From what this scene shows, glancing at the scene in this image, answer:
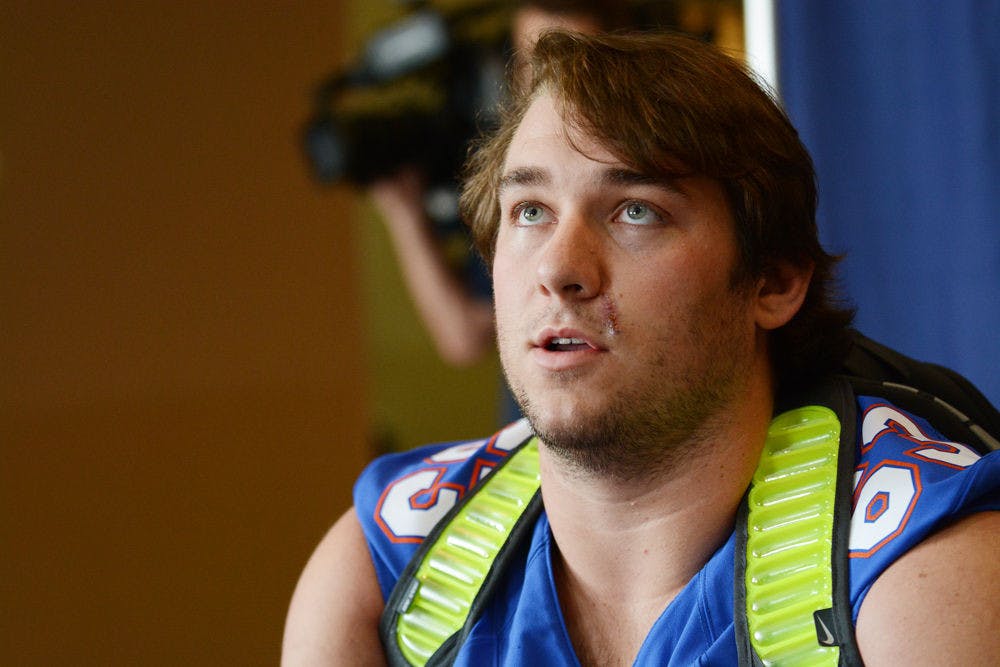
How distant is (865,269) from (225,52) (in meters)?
2.01

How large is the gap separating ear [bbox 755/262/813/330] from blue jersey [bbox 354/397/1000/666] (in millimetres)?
113

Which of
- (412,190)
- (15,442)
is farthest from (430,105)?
(15,442)

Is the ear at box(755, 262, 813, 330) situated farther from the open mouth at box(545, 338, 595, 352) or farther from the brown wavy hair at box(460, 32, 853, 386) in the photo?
the open mouth at box(545, 338, 595, 352)

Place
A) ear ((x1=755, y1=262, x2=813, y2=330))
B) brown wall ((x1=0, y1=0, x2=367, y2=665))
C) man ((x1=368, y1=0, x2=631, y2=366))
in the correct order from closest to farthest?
1. ear ((x1=755, y1=262, x2=813, y2=330))
2. man ((x1=368, y1=0, x2=631, y2=366))
3. brown wall ((x1=0, y1=0, x2=367, y2=665))

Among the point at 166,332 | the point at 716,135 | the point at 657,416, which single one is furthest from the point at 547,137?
the point at 166,332

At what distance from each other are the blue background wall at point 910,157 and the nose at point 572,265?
19.5 inches

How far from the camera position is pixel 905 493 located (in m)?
0.84

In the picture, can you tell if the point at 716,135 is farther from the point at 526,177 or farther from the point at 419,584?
the point at 419,584

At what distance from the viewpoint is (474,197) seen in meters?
1.26

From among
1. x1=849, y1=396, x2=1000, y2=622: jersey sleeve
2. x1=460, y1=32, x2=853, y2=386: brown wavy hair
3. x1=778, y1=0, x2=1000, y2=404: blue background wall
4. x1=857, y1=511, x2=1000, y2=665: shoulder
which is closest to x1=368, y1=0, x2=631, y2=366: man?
x1=778, y1=0, x2=1000, y2=404: blue background wall

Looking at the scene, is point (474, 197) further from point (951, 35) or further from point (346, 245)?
point (346, 245)

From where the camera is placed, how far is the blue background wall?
1.29 meters

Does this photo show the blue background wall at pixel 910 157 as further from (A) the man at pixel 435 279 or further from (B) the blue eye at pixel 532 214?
(A) the man at pixel 435 279

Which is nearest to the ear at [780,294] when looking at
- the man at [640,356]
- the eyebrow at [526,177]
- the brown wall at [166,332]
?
the man at [640,356]
